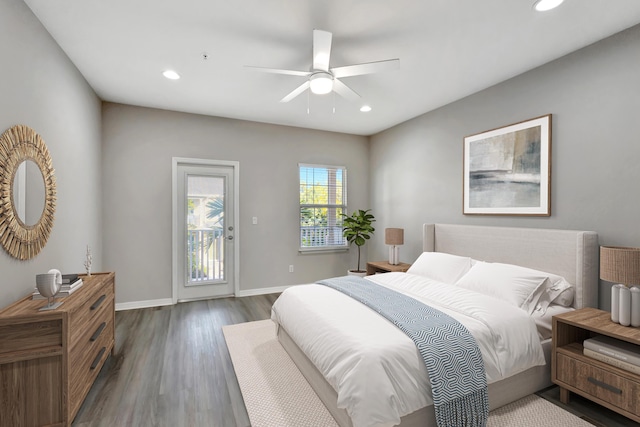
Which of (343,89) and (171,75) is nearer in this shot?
(343,89)

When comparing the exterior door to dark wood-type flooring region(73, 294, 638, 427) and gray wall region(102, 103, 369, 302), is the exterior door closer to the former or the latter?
gray wall region(102, 103, 369, 302)

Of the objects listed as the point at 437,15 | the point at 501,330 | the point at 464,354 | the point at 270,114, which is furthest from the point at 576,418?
the point at 270,114

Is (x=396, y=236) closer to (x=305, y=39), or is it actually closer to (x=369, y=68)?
(x=369, y=68)

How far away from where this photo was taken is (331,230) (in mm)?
5309

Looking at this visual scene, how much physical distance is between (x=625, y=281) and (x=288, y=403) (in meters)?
2.37

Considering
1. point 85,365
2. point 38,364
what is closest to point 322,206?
point 85,365

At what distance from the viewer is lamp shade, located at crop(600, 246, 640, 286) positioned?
1.92m

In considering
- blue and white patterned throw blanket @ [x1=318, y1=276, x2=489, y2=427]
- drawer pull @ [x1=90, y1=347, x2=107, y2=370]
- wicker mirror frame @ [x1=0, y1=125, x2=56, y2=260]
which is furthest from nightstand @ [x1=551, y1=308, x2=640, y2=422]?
wicker mirror frame @ [x1=0, y1=125, x2=56, y2=260]

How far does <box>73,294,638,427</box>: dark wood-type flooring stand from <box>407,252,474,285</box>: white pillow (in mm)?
1173

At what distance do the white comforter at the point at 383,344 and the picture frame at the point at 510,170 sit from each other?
123cm

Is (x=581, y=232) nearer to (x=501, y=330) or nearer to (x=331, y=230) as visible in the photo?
(x=501, y=330)

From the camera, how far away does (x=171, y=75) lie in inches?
120

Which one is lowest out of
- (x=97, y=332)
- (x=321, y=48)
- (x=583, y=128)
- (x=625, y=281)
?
(x=97, y=332)

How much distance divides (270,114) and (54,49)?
2.35m
